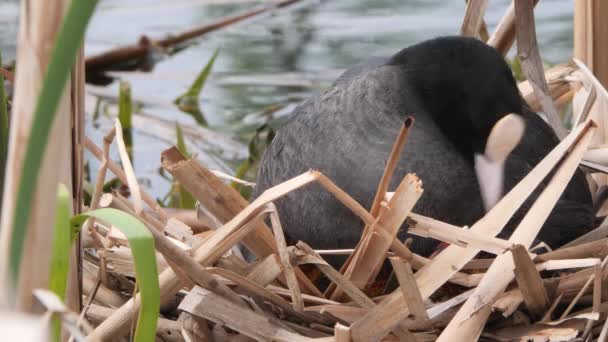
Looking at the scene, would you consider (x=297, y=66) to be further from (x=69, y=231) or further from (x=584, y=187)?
(x=69, y=231)

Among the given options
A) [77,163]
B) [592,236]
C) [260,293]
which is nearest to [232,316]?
[260,293]

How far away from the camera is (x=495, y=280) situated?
3.50 feet

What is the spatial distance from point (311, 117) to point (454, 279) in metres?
0.38

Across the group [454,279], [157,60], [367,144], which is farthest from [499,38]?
[157,60]

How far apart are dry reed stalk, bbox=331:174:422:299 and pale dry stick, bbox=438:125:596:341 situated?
11cm

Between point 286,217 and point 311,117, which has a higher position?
point 311,117

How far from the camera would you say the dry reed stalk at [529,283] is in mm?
1059

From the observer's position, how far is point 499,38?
170 centimetres

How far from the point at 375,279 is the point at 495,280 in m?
0.20

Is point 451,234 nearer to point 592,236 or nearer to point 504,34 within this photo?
point 592,236

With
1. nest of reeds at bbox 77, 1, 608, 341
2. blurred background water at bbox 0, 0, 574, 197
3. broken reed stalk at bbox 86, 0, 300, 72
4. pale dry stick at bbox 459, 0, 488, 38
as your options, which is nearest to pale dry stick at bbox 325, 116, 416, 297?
nest of reeds at bbox 77, 1, 608, 341

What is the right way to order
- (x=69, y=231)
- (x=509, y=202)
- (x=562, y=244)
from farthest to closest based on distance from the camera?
(x=562, y=244)
(x=509, y=202)
(x=69, y=231)

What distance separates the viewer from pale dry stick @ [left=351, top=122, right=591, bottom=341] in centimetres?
106

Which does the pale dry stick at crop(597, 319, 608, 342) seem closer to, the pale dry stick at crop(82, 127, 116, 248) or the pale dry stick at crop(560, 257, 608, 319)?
the pale dry stick at crop(560, 257, 608, 319)
